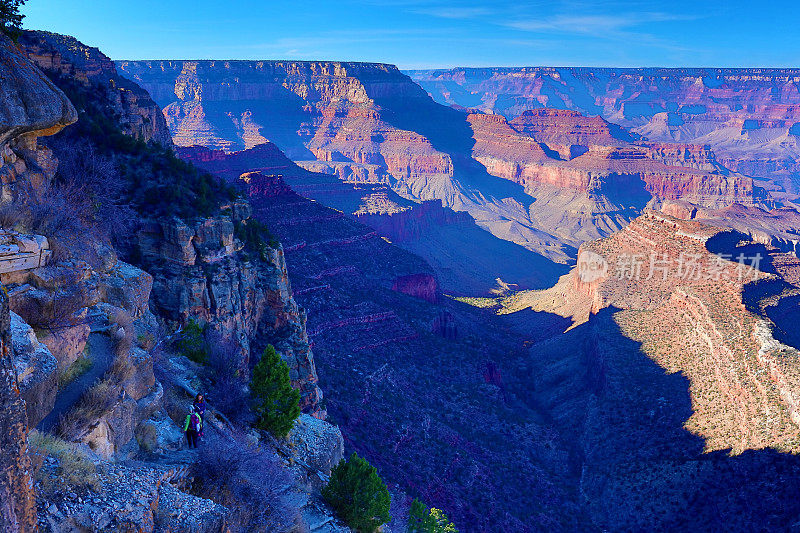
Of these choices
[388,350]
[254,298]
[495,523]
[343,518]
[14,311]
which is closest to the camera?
[14,311]

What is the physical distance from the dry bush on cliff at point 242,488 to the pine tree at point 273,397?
5.60 metres

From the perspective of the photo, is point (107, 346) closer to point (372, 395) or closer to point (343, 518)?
point (343, 518)

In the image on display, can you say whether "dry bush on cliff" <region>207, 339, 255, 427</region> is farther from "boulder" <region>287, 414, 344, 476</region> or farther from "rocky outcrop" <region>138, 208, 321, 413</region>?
"boulder" <region>287, 414, 344, 476</region>

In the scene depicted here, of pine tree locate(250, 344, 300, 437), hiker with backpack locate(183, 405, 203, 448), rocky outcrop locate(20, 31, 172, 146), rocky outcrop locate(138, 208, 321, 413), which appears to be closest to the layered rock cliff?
hiker with backpack locate(183, 405, 203, 448)

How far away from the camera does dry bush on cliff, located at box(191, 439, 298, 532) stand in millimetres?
15219

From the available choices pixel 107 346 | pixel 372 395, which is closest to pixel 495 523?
pixel 372 395

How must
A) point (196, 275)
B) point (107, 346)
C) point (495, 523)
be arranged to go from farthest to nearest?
point (495, 523), point (196, 275), point (107, 346)

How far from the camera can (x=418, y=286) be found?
A: 71.6 meters

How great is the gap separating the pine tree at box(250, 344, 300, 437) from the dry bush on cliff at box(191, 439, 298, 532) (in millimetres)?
5603

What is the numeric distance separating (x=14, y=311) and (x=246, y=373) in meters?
15.4

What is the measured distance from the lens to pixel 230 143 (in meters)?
183

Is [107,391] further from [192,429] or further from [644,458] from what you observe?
[644,458]

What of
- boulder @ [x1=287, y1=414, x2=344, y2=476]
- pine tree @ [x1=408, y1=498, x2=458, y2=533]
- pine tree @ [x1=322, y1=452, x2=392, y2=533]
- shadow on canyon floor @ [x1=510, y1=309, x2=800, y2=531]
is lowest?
shadow on canyon floor @ [x1=510, y1=309, x2=800, y2=531]

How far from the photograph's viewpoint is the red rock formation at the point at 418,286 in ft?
230
